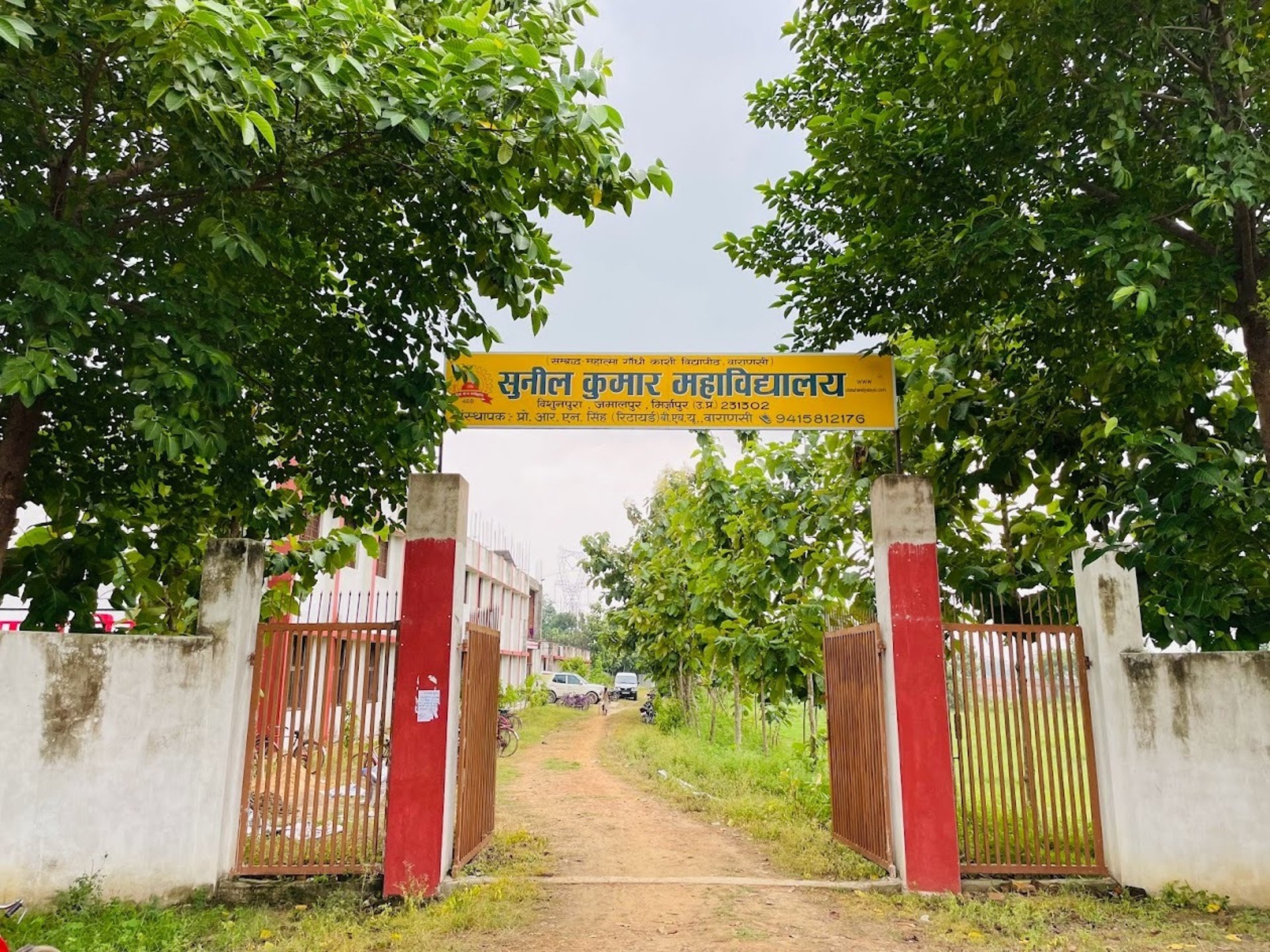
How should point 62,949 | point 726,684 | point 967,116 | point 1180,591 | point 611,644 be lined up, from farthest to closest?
point 611,644
point 726,684
point 1180,591
point 967,116
point 62,949

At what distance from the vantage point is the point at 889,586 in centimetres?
668

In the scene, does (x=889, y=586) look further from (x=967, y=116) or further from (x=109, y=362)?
(x=109, y=362)

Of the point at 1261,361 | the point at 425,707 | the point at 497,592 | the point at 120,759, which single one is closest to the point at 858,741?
the point at 425,707

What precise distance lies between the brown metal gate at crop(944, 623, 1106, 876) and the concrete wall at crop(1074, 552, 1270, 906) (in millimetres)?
187

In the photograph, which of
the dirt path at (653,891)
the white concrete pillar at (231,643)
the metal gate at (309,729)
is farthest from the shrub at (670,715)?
the white concrete pillar at (231,643)

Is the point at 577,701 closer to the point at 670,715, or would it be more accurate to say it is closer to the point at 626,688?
the point at 626,688

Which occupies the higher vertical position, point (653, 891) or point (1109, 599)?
point (1109, 599)

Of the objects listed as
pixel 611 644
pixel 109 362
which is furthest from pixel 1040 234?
pixel 611 644

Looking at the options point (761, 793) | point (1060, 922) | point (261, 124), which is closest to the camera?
point (261, 124)

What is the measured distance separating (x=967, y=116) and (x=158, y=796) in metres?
7.25

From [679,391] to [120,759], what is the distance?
4.91m

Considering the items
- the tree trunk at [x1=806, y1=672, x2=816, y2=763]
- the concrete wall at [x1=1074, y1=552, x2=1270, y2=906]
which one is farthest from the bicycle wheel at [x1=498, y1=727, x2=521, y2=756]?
the concrete wall at [x1=1074, y1=552, x2=1270, y2=906]

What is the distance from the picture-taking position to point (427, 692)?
6.42 m

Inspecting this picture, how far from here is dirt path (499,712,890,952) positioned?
221 inches
